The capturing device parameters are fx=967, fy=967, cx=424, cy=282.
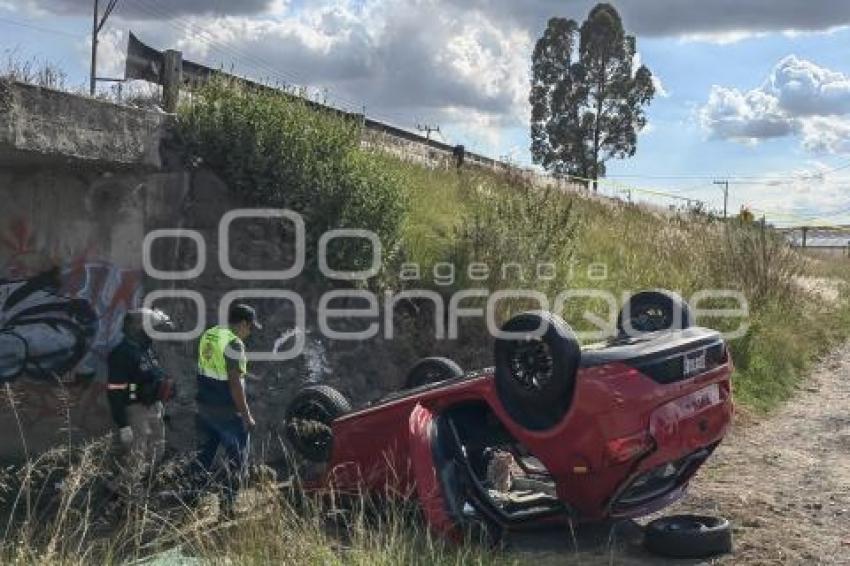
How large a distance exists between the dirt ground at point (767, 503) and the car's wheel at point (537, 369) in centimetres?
88

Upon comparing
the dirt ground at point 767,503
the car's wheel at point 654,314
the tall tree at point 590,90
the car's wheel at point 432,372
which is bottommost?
the dirt ground at point 767,503

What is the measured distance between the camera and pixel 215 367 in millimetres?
7715

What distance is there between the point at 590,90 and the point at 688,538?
136ft

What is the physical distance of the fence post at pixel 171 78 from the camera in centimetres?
1037

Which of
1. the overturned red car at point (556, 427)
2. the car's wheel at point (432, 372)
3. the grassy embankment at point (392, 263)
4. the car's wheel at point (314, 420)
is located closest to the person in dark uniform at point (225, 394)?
the car's wheel at point (314, 420)

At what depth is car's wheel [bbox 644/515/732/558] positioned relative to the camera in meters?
5.97

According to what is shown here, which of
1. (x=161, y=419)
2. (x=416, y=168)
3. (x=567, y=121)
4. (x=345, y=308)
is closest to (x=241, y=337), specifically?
(x=161, y=419)

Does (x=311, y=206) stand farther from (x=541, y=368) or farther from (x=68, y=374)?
(x=541, y=368)

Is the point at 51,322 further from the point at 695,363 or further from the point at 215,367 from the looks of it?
the point at 695,363

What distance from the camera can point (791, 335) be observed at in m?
15.6

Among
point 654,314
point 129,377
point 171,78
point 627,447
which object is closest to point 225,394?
point 129,377

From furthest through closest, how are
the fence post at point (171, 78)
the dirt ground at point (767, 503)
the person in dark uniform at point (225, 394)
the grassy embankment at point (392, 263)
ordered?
the fence post at point (171, 78) → the person in dark uniform at point (225, 394) → the dirt ground at point (767, 503) → the grassy embankment at point (392, 263)

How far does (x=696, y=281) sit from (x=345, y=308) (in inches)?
283

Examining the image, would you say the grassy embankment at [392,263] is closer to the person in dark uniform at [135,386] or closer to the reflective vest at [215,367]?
the person in dark uniform at [135,386]
